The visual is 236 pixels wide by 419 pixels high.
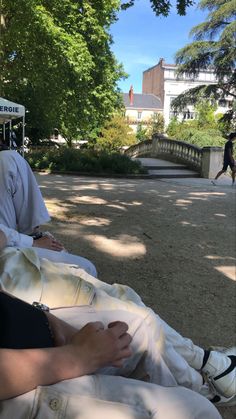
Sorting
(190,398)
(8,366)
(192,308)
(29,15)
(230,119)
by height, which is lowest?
(192,308)

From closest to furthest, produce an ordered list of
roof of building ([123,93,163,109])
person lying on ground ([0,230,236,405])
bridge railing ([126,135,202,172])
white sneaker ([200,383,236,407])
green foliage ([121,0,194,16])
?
1. person lying on ground ([0,230,236,405])
2. white sneaker ([200,383,236,407])
3. green foliage ([121,0,194,16])
4. bridge railing ([126,135,202,172])
5. roof of building ([123,93,163,109])

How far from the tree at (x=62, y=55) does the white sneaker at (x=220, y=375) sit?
54.1ft

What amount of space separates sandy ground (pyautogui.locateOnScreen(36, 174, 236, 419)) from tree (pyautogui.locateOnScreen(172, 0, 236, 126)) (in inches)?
970

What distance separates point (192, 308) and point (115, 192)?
25.4ft

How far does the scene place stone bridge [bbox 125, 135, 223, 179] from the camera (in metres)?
18.8

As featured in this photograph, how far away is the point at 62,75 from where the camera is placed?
20906mm

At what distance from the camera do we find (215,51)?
32.5 m

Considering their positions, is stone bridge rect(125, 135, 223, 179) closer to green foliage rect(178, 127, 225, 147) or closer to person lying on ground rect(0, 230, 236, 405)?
green foliage rect(178, 127, 225, 147)

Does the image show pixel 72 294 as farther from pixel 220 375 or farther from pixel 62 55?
pixel 62 55

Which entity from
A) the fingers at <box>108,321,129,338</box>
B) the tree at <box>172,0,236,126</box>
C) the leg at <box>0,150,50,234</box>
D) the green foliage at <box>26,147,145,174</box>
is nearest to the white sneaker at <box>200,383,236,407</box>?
the fingers at <box>108,321,129,338</box>

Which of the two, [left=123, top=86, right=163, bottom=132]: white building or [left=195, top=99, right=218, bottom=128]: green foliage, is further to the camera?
[left=123, top=86, right=163, bottom=132]: white building

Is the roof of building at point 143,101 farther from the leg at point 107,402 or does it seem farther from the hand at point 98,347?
the leg at point 107,402

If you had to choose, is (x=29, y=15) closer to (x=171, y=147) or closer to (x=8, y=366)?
(x=171, y=147)

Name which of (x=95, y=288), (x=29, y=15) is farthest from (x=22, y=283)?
(x=29, y=15)
